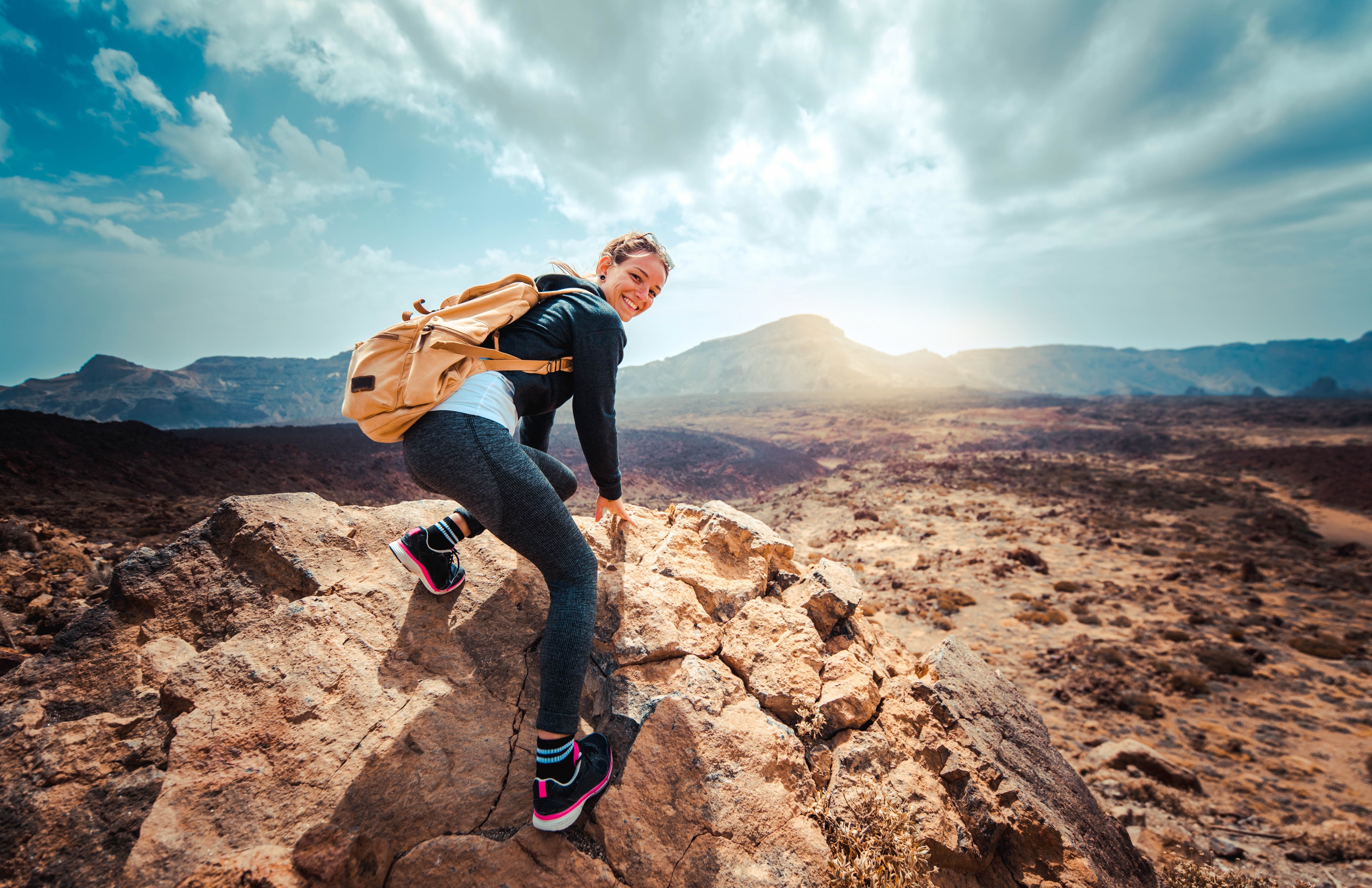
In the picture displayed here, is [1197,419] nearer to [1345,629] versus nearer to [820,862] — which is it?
[1345,629]

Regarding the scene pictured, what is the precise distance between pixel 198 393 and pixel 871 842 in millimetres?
86821

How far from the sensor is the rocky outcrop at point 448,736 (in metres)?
1.57

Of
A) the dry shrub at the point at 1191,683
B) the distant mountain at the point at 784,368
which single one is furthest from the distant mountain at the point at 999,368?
the dry shrub at the point at 1191,683

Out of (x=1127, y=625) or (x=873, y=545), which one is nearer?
(x=1127, y=625)

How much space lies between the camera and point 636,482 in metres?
23.5

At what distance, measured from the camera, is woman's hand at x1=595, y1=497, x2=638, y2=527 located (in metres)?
2.65

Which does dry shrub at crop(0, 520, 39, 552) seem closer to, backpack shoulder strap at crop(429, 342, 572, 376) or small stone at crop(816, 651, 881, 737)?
backpack shoulder strap at crop(429, 342, 572, 376)

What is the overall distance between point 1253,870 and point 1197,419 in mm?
69387

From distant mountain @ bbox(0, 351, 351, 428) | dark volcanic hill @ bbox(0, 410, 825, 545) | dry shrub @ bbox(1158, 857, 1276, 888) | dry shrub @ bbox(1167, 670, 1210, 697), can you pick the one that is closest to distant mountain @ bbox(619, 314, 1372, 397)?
distant mountain @ bbox(0, 351, 351, 428)

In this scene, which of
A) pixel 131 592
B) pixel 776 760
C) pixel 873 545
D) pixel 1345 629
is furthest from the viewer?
pixel 873 545

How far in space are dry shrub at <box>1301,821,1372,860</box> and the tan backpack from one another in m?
7.99

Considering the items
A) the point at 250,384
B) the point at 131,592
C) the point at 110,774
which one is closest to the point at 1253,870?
the point at 110,774

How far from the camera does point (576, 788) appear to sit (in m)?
1.72

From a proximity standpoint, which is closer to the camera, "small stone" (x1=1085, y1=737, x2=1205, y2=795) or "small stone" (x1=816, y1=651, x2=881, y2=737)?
"small stone" (x1=816, y1=651, x2=881, y2=737)
